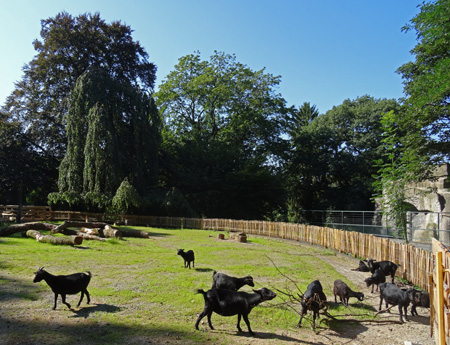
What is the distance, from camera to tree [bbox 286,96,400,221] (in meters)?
41.0

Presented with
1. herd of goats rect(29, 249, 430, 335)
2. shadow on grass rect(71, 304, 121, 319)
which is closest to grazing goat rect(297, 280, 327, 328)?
herd of goats rect(29, 249, 430, 335)

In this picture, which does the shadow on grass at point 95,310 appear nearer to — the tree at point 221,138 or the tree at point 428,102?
the tree at point 428,102

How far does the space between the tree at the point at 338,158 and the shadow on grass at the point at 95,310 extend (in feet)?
116

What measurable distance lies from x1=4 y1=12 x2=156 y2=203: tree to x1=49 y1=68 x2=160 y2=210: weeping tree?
304cm

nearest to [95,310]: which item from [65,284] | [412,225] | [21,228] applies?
[65,284]

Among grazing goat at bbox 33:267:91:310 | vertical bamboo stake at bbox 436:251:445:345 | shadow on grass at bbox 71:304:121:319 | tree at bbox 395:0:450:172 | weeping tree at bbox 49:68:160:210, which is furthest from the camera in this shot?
weeping tree at bbox 49:68:160:210

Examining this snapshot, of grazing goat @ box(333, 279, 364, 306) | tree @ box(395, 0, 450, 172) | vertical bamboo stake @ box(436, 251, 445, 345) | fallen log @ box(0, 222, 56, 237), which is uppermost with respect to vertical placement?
tree @ box(395, 0, 450, 172)

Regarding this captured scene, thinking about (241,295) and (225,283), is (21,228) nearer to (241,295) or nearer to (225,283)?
(225,283)

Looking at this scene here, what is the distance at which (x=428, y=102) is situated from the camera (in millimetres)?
17031

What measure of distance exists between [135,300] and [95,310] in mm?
963

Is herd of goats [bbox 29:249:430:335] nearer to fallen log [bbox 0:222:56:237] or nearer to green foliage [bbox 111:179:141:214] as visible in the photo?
fallen log [bbox 0:222:56:237]

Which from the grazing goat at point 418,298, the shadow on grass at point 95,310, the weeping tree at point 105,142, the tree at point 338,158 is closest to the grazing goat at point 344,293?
the grazing goat at point 418,298

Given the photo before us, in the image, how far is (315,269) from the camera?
42.1 feet

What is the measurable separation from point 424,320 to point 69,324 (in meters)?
6.80
